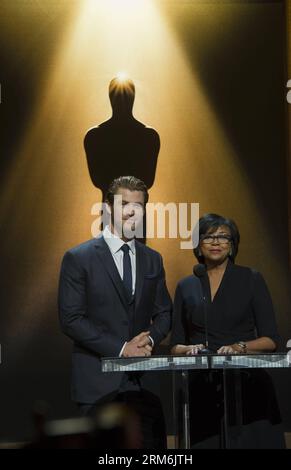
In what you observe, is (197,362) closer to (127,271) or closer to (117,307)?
(117,307)

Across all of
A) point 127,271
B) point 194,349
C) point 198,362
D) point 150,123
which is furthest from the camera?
point 150,123

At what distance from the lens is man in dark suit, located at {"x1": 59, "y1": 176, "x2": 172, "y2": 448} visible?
15.0 ft

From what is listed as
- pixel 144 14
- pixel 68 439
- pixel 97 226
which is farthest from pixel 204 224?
pixel 68 439

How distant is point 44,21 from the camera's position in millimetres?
5922

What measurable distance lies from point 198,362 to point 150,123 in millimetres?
2637

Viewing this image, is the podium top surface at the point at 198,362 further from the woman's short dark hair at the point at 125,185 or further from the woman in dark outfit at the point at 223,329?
the woman's short dark hair at the point at 125,185

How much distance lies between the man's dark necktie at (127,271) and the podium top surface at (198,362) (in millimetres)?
1340

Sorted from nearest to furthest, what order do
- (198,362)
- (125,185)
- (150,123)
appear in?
(198,362) → (125,185) → (150,123)

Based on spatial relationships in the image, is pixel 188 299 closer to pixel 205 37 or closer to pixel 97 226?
pixel 97 226

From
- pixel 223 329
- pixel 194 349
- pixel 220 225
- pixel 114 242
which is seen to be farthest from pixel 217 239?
pixel 194 349

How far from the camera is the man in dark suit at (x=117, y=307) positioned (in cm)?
457

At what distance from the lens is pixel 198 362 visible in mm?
3643

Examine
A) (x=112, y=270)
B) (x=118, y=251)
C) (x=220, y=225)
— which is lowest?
(x=112, y=270)

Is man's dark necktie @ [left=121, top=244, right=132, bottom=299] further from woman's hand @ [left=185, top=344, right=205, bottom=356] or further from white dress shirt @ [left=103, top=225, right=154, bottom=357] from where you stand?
woman's hand @ [left=185, top=344, right=205, bottom=356]
